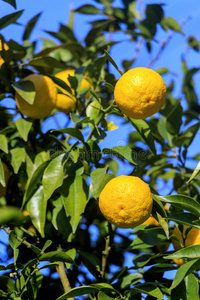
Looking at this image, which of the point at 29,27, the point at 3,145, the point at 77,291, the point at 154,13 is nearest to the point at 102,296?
the point at 77,291

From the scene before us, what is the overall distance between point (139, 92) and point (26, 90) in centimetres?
53

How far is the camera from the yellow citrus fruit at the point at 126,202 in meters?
1.05

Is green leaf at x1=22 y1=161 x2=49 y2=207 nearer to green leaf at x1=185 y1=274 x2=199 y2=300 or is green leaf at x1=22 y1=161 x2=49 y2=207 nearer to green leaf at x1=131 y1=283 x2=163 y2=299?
green leaf at x1=131 y1=283 x2=163 y2=299

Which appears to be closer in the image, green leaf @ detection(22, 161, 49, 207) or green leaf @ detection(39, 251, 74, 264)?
green leaf @ detection(39, 251, 74, 264)

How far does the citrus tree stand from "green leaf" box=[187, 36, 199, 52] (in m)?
0.22

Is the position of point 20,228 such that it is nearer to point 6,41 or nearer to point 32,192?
point 32,192

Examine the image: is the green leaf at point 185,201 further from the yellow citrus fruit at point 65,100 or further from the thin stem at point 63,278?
the yellow citrus fruit at point 65,100

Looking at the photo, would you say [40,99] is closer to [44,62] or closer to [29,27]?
→ [44,62]

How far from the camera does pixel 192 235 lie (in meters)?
1.28

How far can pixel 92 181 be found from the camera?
1.12 meters

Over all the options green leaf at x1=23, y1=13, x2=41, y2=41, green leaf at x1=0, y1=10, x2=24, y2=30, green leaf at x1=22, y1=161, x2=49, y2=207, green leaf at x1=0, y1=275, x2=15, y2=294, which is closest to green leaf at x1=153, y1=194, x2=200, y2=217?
green leaf at x1=22, y1=161, x2=49, y2=207

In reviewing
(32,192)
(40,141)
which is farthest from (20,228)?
(40,141)

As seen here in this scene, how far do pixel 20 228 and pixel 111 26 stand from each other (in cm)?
143

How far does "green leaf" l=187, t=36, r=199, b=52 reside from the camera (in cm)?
237
